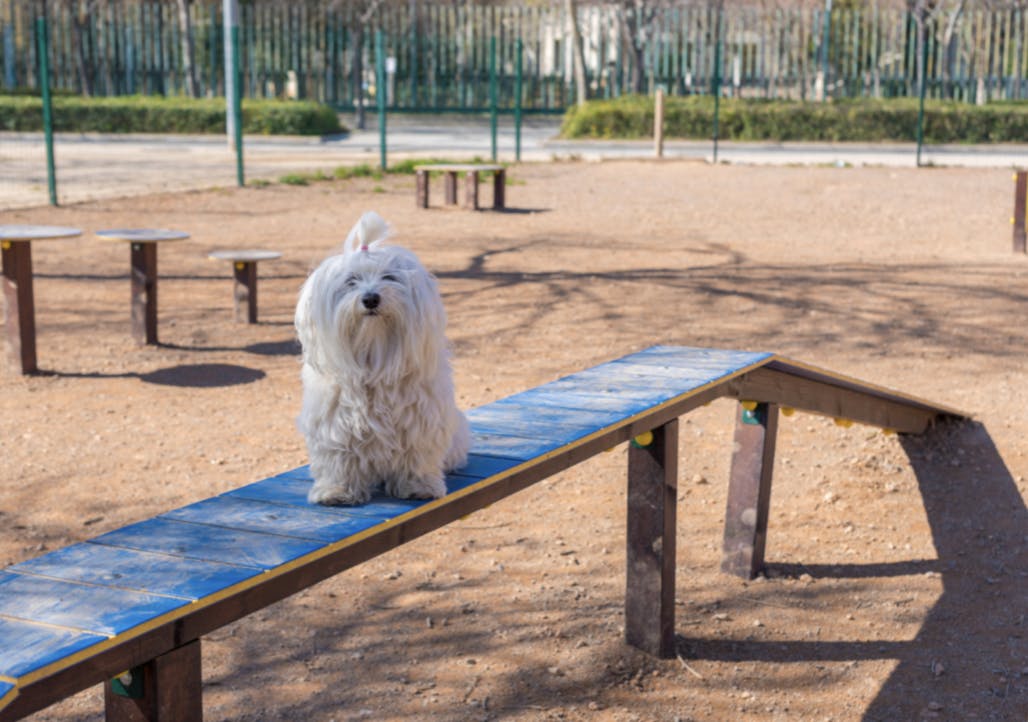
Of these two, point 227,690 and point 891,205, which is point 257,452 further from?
point 891,205

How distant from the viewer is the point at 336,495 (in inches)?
133

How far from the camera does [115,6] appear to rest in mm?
32875

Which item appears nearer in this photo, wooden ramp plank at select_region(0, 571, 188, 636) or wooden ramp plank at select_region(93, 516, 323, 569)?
wooden ramp plank at select_region(0, 571, 188, 636)

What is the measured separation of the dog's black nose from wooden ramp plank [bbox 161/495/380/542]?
58cm

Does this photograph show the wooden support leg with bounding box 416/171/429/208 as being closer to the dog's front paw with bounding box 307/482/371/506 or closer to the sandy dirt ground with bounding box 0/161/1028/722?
Answer: the sandy dirt ground with bounding box 0/161/1028/722

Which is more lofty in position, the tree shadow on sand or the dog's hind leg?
the dog's hind leg

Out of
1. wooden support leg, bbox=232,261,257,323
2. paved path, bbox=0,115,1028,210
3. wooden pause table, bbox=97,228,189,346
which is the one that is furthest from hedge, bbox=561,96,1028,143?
wooden pause table, bbox=97,228,189,346

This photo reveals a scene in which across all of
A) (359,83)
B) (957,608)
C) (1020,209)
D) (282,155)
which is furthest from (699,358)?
(359,83)

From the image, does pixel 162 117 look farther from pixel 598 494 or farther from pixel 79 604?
pixel 79 604

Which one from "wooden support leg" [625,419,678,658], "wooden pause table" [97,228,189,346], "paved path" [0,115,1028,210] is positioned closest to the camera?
"wooden support leg" [625,419,678,658]

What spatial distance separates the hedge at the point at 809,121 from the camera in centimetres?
2559

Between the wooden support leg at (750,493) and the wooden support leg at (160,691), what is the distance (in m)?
3.09

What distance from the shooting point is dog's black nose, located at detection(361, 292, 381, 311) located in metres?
3.15

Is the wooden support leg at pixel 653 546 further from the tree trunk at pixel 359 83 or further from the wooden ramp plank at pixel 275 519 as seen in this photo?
the tree trunk at pixel 359 83
